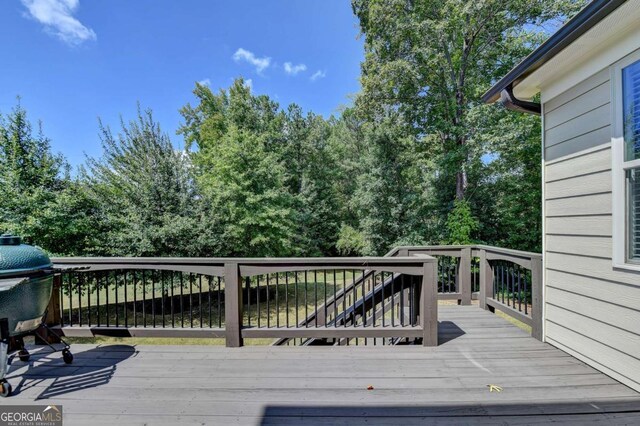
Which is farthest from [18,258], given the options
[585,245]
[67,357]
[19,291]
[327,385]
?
[585,245]

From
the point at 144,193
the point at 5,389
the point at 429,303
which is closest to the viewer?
the point at 5,389

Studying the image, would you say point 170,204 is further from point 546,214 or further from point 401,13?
Result: point 401,13

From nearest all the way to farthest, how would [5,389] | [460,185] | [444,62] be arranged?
[5,389]
[444,62]
[460,185]

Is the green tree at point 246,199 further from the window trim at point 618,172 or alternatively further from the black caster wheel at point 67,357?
the window trim at point 618,172

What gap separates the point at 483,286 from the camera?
4.08 metres

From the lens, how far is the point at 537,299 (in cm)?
289

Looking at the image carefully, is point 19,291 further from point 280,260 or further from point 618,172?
point 618,172

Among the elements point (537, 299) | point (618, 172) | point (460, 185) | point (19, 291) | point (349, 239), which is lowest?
point (349, 239)

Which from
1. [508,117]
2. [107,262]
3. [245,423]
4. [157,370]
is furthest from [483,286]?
[508,117]

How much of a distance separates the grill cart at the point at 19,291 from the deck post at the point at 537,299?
4.63 meters

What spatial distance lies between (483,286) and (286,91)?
15751mm

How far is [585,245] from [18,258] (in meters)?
4.67

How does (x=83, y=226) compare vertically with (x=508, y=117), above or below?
below

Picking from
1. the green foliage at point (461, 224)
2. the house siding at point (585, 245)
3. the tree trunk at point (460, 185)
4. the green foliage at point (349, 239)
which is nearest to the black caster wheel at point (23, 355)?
the house siding at point (585, 245)
